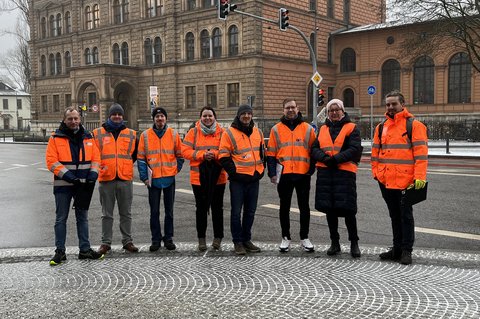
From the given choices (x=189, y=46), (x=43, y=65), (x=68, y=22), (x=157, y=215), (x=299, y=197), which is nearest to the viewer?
(x=299, y=197)

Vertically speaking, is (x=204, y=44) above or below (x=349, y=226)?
above

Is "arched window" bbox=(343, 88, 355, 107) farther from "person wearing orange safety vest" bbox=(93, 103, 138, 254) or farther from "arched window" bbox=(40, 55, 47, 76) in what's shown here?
"person wearing orange safety vest" bbox=(93, 103, 138, 254)

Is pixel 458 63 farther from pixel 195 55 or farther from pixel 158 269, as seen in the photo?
pixel 158 269

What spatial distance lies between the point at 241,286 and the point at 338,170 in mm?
2205

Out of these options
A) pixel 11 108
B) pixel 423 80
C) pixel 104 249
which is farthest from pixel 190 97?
pixel 11 108

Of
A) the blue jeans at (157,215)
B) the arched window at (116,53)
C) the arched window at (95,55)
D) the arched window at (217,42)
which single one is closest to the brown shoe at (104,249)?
the blue jeans at (157,215)

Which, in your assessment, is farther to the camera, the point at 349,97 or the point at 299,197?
the point at 349,97

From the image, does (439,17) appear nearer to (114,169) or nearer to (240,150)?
(240,150)

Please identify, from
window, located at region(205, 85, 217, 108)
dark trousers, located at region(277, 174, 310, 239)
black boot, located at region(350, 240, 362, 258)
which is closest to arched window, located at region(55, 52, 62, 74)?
window, located at region(205, 85, 217, 108)

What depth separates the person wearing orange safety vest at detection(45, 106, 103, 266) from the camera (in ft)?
22.7

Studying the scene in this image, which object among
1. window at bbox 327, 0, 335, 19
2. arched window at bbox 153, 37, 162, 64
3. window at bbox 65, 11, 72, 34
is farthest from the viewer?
window at bbox 65, 11, 72, 34

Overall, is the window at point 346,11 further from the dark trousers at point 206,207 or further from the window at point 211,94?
the dark trousers at point 206,207

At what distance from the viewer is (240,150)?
23.4ft

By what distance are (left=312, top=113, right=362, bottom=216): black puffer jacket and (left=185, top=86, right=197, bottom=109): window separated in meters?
37.9
